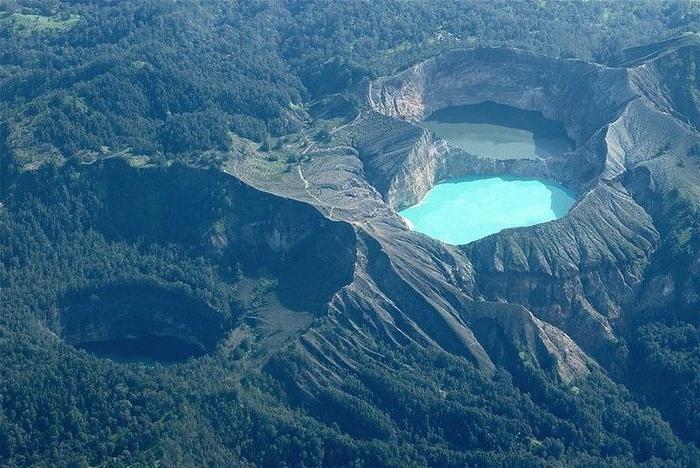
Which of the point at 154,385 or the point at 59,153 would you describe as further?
the point at 59,153

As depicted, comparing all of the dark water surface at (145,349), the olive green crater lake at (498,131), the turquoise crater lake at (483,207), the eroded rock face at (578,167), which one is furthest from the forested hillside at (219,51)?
the dark water surface at (145,349)

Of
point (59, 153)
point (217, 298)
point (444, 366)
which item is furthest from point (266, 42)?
point (444, 366)

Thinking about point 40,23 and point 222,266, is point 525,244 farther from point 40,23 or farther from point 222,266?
point 40,23

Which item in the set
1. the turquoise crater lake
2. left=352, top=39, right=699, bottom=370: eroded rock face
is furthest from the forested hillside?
the turquoise crater lake

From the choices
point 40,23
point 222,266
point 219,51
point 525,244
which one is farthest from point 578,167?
point 40,23

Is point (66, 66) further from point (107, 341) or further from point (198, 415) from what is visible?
point (198, 415)

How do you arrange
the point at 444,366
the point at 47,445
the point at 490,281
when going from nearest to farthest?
the point at 47,445 < the point at 444,366 < the point at 490,281
